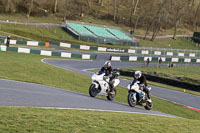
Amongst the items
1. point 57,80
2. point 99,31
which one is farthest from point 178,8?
point 57,80

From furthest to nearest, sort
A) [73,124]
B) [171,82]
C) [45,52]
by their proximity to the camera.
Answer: [45,52]
[171,82]
[73,124]

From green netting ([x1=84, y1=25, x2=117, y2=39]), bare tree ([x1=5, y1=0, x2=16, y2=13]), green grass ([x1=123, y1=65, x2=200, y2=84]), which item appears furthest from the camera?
green netting ([x1=84, y1=25, x2=117, y2=39])

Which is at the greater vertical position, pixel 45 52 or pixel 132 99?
pixel 45 52

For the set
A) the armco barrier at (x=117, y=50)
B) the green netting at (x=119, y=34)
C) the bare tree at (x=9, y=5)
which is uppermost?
the bare tree at (x=9, y=5)

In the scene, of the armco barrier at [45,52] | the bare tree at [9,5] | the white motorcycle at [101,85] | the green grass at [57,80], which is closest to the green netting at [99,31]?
the bare tree at [9,5]

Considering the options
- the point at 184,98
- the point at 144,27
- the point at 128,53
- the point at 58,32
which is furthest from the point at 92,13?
the point at 184,98

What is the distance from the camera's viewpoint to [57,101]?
1410 cm

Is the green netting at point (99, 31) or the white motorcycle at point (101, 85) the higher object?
the green netting at point (99, 31)

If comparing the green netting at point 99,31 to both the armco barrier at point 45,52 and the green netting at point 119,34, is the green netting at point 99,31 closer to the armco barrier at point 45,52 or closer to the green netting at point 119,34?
the green netting at point 119,34

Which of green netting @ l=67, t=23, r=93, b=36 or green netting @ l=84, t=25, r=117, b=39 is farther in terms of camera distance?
green netting @ l=84, t=25, r=117, b=39

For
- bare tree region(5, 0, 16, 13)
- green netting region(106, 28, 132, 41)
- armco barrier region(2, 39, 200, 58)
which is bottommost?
armco barrier region(2, 39, 200, 58)

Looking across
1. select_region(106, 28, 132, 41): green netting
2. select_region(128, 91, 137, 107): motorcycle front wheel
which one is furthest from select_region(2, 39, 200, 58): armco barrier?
select_region(128, 91, 137, 107): motorcycle front wheel

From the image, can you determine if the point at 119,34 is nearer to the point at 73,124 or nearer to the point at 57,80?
the point at 57,80

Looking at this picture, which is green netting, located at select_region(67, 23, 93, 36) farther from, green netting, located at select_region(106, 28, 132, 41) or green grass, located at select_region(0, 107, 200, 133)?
green grass, located at select_region(0, 107, 200, 133)
